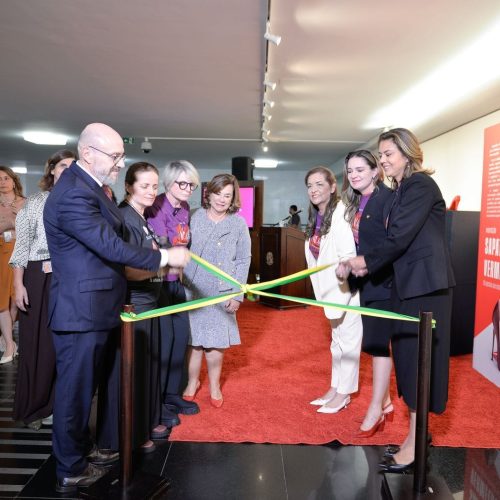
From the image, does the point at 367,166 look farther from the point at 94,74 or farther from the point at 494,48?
the point at 94,74

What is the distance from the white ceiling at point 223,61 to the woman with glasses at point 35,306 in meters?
1.88

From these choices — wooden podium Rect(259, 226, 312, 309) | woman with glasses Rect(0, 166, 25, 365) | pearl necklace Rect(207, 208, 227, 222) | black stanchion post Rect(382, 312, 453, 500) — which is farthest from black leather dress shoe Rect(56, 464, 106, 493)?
wooden podium Rect(259, 226, 312, 309)

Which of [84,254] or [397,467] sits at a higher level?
[84,254]

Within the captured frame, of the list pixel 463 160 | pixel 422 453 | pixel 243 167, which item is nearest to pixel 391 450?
pixel 422 453

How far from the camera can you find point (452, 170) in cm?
715

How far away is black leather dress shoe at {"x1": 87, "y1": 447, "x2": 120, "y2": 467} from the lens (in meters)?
2.21

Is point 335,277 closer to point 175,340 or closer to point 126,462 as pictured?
point 175,340

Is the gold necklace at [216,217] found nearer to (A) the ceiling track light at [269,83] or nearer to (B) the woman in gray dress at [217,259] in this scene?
(B) the woman in gray dress at [217,259]

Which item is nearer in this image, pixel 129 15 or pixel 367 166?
pixel 367 166

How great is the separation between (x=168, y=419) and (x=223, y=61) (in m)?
3.79

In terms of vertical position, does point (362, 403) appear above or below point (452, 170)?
below

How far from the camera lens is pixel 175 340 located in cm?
279

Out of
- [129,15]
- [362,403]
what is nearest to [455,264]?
[362,403]

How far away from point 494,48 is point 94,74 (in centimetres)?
435
